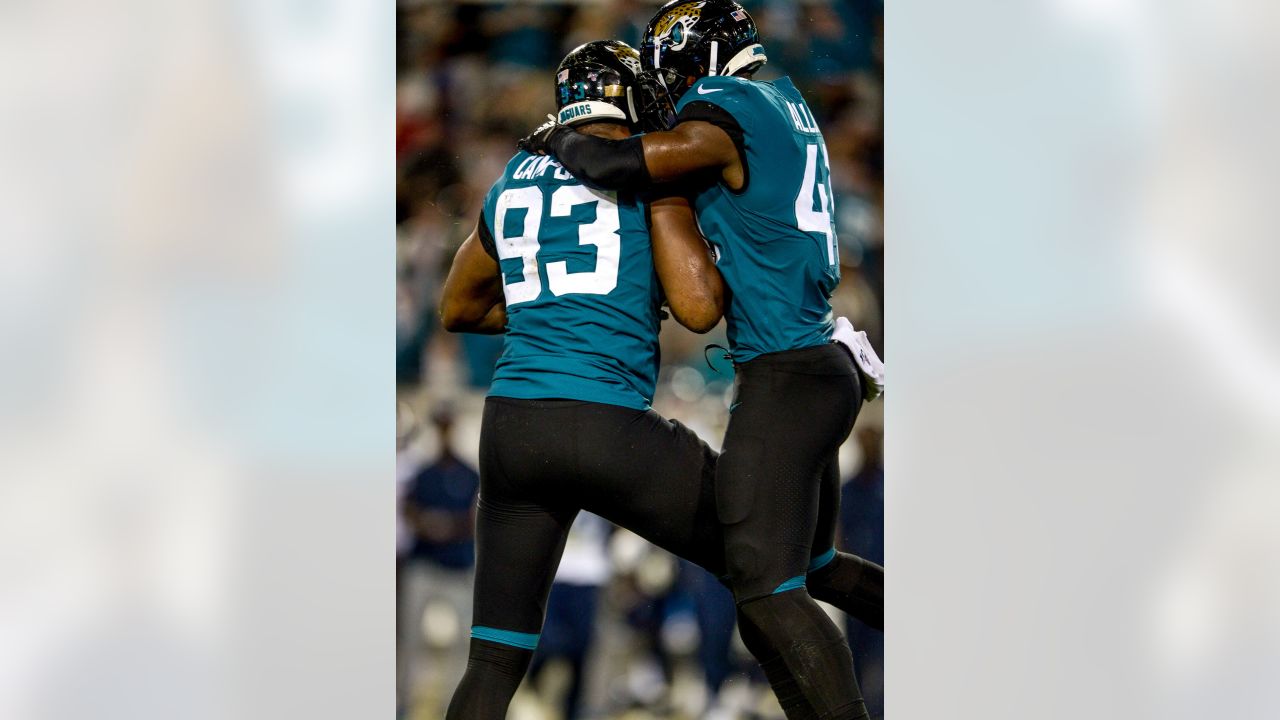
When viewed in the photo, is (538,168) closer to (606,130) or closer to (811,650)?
(606,130)

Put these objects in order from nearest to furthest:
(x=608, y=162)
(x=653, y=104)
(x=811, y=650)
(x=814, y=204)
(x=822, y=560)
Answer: (x=811, y=650), (x=608, y=162), (x=814, y=204), (x=653, y=104), (x=822, y=560)

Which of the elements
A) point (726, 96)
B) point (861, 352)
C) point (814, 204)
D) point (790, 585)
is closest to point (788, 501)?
point (790, 585)

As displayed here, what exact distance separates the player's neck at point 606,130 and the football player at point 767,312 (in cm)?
8

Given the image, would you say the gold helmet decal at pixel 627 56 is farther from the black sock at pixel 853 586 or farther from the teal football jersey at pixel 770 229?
the black sock at pixel 853 586

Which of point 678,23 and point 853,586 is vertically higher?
point 678,23

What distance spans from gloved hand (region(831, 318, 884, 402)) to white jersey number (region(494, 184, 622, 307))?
1.81ft

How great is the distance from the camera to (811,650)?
104 inches

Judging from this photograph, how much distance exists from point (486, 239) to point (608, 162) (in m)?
0.44

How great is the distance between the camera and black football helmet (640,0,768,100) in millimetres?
2957

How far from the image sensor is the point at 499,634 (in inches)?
109

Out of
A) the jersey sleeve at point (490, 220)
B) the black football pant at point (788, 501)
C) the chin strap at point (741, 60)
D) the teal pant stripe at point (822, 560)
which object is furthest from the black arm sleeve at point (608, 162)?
the teal pant stripe at point (822, 560)
